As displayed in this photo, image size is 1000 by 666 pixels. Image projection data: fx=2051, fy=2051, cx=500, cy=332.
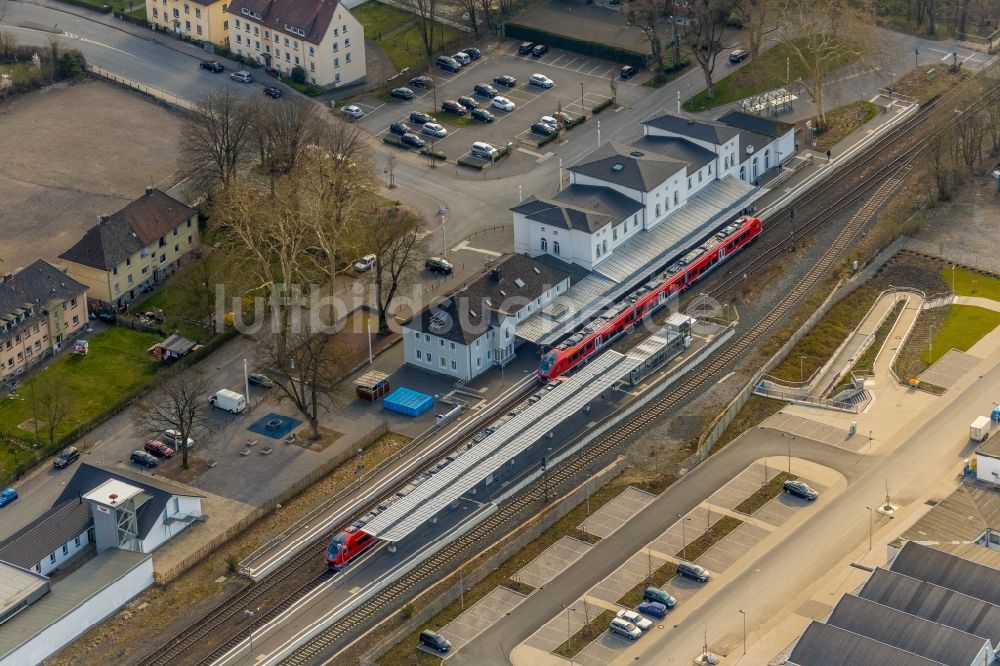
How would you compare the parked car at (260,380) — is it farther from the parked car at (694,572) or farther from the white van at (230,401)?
the parked car at (694,572)

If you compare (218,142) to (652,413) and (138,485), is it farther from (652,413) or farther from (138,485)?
(652,413)

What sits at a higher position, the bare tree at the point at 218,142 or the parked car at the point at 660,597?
the bare tree at the point at 218,142

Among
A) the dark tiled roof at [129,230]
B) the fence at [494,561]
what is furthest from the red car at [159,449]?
the fence at [494,561]

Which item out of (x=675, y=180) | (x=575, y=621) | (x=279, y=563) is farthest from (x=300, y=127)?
(x=575, y=621)

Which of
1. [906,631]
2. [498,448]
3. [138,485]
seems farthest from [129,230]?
[906,631]

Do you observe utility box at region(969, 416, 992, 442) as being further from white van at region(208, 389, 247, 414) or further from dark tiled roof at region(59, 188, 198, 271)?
dark tiled roof at region(59, 188, 198, 271)
